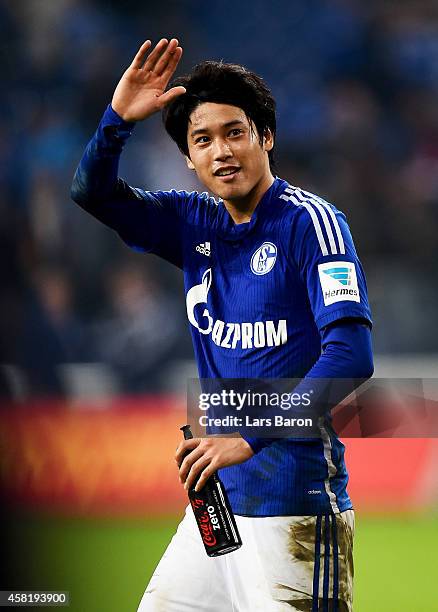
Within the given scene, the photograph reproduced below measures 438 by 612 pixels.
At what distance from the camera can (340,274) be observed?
7.06ft

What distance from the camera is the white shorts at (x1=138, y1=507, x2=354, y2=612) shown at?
2205 millimetres

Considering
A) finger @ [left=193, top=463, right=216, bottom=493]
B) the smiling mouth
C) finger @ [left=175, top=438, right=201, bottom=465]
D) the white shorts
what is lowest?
the white shorts

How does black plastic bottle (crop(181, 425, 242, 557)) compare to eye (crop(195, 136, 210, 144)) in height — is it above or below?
below

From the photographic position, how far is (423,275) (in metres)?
5.99

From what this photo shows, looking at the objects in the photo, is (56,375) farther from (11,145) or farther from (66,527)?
(11,145)

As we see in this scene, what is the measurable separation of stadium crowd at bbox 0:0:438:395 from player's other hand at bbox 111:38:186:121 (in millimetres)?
2753

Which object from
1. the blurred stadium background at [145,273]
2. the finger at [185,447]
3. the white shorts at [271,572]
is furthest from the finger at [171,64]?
the blurred stadium background at [145,273]

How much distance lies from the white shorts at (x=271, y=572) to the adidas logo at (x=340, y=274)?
22.1 inches

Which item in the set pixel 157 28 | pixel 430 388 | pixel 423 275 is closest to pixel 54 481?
pixel 430 388

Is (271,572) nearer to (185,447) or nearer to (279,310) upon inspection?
(185,447)

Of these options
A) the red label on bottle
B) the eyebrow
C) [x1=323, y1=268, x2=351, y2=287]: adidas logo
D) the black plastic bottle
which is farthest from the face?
the red label on bottle

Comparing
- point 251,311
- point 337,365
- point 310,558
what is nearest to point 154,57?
point 251,311

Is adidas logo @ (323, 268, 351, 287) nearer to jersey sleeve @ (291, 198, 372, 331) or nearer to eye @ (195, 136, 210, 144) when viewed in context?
jersey sleeve @ (291, 198, 372, 331)

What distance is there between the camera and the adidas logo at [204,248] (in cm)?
249
